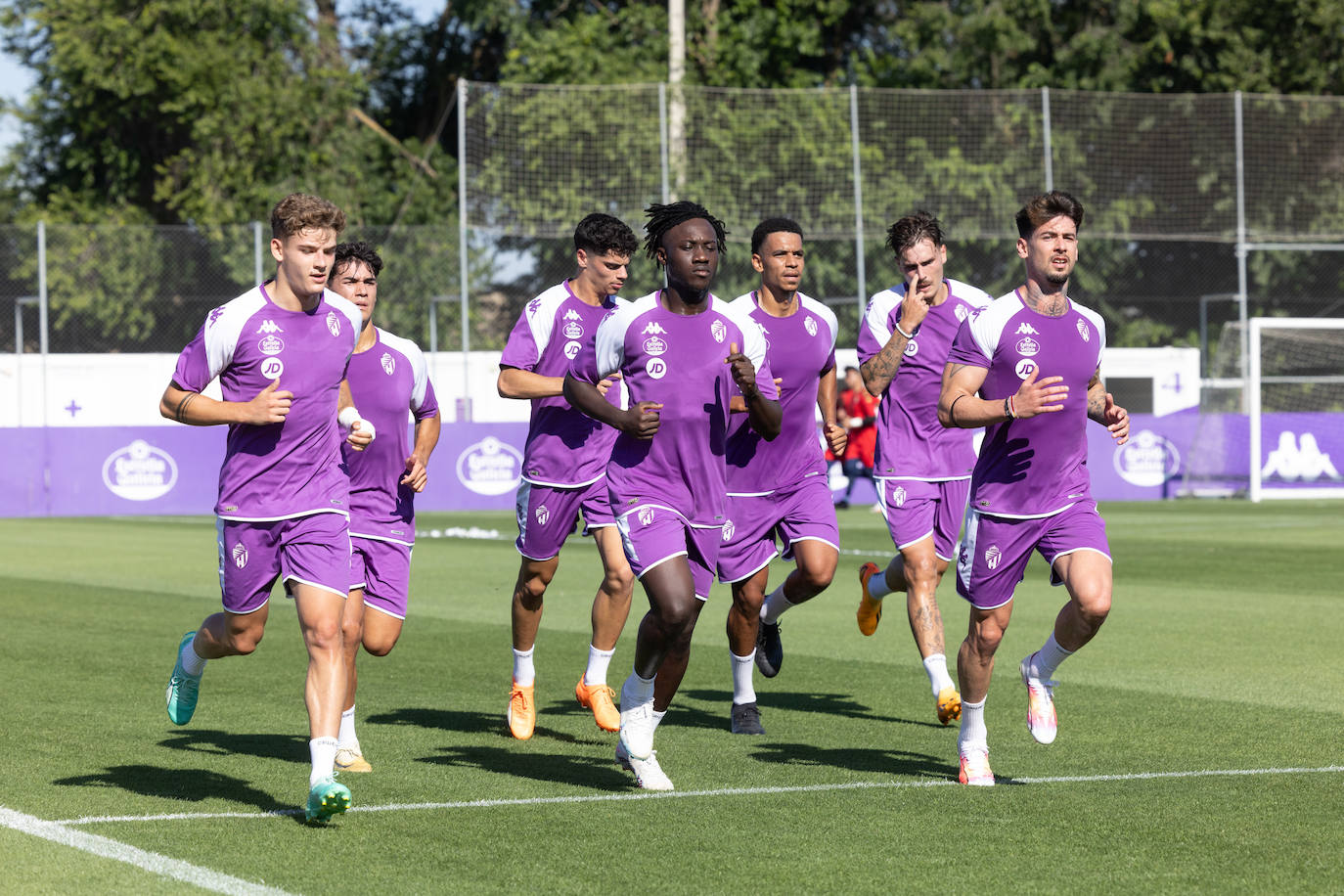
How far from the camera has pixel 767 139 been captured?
98.5 ft

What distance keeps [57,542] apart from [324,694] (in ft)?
55.0

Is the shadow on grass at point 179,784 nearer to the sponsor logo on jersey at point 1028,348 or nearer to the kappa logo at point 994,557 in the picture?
the kappa logo at point 994,557

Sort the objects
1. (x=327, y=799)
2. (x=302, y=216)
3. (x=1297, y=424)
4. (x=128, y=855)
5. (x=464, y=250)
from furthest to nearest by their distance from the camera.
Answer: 1. (x=1297, y=424)
2. (x=464, y=250)
3. (x=302, y=216)
4. (x=327, y=799)
5. (x=128, y=855)

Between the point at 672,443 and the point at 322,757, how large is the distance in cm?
185

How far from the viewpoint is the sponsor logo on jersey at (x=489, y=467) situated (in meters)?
28.2

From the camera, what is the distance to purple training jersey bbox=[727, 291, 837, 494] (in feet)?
29.6

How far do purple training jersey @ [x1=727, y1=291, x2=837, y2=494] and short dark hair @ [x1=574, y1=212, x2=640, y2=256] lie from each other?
65 cm

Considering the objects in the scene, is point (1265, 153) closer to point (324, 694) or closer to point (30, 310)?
point (30, 310)

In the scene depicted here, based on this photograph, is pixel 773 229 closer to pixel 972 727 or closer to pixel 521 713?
pixel 521 713

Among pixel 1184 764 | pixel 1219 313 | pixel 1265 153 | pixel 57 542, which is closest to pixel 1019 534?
pixel 1184 764

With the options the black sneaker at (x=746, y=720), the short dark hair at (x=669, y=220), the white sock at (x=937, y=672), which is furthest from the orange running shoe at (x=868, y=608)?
the short dark hair at (x=669, y=220)

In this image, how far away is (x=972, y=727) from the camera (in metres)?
7.38

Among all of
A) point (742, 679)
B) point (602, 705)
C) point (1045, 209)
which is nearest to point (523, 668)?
point (602, 705)

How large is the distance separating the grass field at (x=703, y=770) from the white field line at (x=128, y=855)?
18 mm
